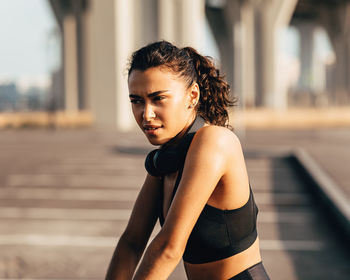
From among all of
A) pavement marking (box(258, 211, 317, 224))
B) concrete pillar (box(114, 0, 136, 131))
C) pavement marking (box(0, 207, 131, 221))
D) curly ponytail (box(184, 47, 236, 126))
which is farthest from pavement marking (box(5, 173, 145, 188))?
concrete pillar (box(114, 0, 136, 131))

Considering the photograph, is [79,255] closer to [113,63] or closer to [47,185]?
[47,185]

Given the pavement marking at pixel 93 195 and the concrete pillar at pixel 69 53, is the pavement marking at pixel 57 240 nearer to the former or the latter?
the pavement marking at pixel 93 195

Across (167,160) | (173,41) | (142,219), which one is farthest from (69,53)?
(167,160)

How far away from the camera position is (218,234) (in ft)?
5.74

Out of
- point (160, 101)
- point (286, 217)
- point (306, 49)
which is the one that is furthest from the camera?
point (306, 49)

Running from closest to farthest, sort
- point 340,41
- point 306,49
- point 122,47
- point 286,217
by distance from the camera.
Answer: point 286,217, point 122,47, point 340,41, point 306,49

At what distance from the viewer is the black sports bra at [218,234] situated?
175cm

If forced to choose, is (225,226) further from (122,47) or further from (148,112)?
(122,47)

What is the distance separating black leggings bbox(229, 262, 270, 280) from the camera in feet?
5.93

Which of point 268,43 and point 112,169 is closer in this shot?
point 112,169

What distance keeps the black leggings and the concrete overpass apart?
31.6 feet

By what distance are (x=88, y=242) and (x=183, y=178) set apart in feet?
17.1

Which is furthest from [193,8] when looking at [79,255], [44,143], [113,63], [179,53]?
[179,53]

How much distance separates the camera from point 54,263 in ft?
19.0
